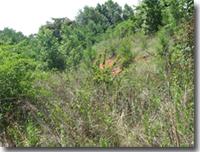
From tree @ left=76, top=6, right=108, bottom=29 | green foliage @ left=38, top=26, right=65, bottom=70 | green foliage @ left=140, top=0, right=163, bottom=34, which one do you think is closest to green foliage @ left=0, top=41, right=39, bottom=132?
tree @ left=76, top=6, right=108, bottom=29

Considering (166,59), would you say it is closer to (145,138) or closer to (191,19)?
(191,19)

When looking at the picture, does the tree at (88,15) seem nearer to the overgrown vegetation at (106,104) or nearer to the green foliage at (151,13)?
the overgrown vegetation at (106,104)

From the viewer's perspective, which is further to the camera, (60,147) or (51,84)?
(51,84)

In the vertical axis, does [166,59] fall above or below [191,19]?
below

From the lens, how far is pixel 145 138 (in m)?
1.52

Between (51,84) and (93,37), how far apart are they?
6.54m

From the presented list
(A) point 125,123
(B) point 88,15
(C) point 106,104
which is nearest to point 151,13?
(B) point 88,15

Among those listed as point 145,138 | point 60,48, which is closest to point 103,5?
point 145,138

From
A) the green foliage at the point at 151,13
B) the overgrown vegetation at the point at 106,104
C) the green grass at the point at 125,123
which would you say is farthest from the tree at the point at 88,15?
the green foliage at the point at 151,13

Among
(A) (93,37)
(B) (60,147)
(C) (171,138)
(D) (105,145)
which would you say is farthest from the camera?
(A) (93,37)

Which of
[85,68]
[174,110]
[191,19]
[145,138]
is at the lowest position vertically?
[145,138]

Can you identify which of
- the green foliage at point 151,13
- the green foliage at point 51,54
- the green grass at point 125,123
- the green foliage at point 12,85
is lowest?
the green grass at point 125,123

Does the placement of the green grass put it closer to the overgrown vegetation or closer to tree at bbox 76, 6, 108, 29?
the overgrown vegetation

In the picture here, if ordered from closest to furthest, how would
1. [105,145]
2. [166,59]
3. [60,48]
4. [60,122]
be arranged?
1. [105,145]
2. [60,122]
3. [166,59]
4. [60,48]
